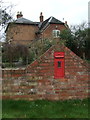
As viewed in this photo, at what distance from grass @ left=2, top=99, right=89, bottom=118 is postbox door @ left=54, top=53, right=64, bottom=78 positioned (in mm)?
864

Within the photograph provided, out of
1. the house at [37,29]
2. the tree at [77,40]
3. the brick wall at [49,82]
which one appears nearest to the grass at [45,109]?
the brick wall at [49,82]

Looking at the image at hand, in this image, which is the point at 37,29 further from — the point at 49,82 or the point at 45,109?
the point at 45,109

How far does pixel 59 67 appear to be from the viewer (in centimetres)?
752

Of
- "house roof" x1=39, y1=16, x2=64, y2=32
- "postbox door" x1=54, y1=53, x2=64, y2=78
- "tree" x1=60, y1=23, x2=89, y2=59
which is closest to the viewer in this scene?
"postbox door" x1=54, y1=53, x2=64, y2=78

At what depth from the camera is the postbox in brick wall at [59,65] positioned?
7492 mm

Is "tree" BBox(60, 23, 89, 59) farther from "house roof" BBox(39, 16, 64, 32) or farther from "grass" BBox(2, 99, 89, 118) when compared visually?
"grass" BBox(2, 99, 89, 118)

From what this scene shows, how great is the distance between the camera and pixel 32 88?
7340 millimetres

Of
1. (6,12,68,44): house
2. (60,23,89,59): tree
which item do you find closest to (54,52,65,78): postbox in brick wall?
(60,23,89,59): tree

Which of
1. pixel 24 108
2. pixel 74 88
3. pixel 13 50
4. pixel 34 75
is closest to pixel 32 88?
pixel 34 75

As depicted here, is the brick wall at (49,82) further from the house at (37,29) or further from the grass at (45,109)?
the house at (37,29)

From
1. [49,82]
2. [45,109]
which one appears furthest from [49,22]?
[45,109]

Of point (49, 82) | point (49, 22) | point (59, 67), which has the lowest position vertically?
point (49, 82)

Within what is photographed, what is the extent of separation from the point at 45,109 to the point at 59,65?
168 cm

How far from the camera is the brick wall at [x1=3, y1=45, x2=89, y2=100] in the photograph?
732cm
